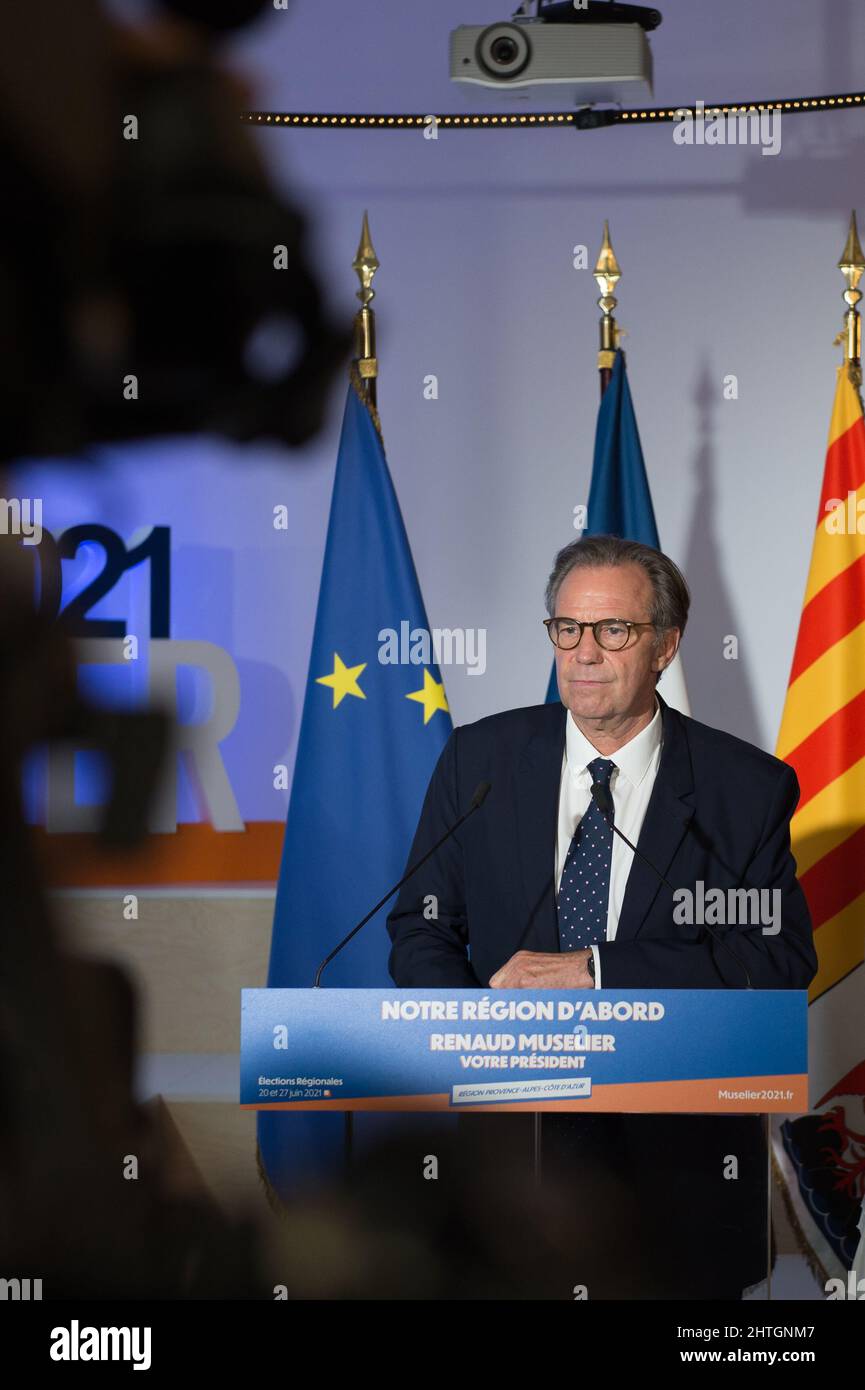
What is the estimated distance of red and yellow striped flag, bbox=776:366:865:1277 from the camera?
3.74 m

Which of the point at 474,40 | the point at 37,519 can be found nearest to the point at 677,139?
the point at 474,40

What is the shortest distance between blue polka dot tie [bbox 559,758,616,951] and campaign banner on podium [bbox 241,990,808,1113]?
22.7 inches

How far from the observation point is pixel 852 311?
3.94 m

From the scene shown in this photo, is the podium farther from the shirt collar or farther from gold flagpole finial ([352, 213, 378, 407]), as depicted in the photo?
gold flagpole finial ([352, 213, 378, 407])

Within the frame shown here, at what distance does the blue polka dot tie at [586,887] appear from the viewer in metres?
2.29

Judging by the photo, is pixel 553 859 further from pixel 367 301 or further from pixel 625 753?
pixel 367 301

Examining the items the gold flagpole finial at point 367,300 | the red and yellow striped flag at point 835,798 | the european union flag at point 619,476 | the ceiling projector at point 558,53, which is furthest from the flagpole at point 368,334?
the red and yellow striped flag at point 835,798

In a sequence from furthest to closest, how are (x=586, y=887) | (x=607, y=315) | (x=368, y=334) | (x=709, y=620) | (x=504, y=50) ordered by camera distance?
(x=709, y=620), (x=607, y=315), (x=368, y=334), (x=504, y=50), (x=586, y=887)

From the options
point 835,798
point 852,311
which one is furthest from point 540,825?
point 852,311

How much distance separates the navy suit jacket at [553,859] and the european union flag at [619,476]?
147cm

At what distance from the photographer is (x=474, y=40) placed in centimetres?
351

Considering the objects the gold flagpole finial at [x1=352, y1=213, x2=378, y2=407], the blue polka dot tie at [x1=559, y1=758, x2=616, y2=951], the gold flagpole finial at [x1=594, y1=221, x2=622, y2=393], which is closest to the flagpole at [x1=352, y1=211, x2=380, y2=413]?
the gold flagpole finial at [x1=352, y1=213, x2=378, y2=407]

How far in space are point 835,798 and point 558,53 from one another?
210 centimetres
